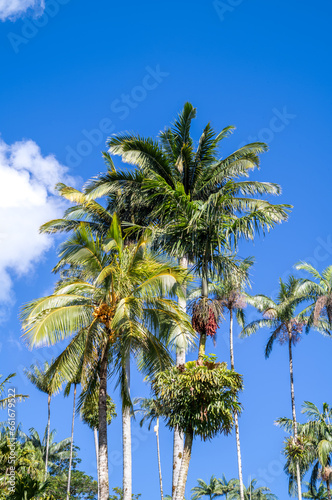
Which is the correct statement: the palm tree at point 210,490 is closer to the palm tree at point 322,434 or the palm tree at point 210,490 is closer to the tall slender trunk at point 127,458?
the palm tree at point 322,434

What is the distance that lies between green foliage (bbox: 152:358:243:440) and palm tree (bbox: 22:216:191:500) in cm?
183

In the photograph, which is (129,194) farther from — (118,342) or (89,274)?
(118,342)

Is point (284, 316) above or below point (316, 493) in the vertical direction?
above

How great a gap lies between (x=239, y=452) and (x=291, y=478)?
10.8 metres

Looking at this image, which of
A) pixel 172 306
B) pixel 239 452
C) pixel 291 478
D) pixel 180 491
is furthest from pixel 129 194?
pixel 291 478

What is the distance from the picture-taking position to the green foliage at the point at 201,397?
44.2ft

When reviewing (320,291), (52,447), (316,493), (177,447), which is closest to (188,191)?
(177,447)

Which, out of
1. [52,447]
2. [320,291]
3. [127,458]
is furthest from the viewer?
[52,447]

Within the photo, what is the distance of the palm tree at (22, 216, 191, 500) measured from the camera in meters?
15.1

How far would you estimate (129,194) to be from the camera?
2159cm

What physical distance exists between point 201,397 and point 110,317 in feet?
11.5

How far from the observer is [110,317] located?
15648mm

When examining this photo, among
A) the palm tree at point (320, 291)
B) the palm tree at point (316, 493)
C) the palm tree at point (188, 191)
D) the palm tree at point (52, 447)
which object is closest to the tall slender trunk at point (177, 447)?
the palm tree at point (188, 191)

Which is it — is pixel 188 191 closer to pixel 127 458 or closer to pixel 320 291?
pixel 127 458
